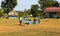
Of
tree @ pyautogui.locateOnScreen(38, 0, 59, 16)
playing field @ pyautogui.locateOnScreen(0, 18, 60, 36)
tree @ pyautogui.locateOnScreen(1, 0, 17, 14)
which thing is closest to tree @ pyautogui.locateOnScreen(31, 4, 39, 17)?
tree @ pyautogui.locateOnScreen(38, 0, 59, 16)

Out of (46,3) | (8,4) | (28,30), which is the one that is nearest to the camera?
(28,30)

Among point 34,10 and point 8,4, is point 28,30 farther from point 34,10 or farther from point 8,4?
point 8,4

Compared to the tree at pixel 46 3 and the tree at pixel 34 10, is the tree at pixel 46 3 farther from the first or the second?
the tree at pixel 34 10

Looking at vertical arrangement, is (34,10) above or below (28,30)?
below

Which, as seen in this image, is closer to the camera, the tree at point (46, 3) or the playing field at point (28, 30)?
the playing field at point (28, 30)

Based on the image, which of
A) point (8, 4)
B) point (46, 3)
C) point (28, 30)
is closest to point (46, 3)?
point (46, 3)

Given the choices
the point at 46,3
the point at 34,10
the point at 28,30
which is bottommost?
the point at 34,10

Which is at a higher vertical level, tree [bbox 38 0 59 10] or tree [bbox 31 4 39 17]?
tree [bbox 38 0 59 10]

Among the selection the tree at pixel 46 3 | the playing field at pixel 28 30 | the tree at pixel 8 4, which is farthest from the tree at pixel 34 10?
the playing field at pixel 28 30

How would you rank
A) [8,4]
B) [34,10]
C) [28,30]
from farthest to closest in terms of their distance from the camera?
[8,4] → [34,10] → [28,30]

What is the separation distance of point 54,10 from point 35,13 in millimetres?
10844

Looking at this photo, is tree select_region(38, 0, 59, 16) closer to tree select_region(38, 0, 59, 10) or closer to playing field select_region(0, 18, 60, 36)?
tree select_region(38, 0, 59, 10)

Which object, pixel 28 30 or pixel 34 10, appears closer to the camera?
pixel 28 30

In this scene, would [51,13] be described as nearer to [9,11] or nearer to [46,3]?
[46,3]
